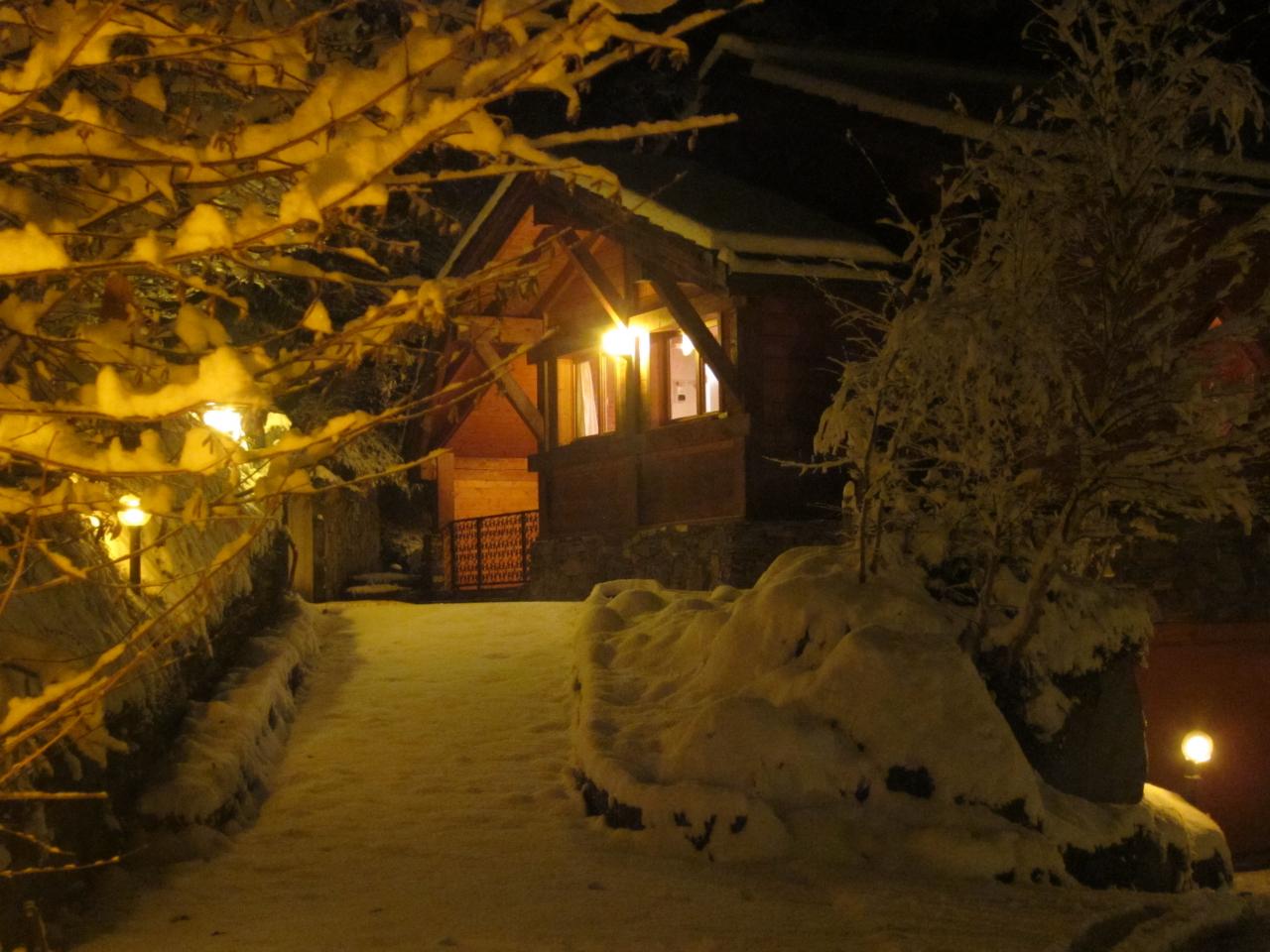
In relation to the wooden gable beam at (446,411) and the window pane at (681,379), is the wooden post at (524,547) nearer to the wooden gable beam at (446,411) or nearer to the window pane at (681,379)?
the wooden gable beam at (446,411)

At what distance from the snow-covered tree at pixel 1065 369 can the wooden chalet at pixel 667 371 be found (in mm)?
3777

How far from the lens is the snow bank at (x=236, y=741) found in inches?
290

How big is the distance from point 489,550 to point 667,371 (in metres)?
5.69

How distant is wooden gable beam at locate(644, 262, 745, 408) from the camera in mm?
14594

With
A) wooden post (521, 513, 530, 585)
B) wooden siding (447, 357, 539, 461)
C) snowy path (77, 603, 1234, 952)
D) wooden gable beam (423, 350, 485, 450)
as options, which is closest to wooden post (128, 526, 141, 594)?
snowy path (77, 603, 1234, 952)

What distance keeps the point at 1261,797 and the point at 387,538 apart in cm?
1538

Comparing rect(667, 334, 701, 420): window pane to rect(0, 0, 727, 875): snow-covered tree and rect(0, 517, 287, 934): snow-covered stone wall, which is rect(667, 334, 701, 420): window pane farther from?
rect(0, 0, 727, 875): snow-covered tree

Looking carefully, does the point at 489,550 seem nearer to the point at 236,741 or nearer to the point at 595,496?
the point at 595,496

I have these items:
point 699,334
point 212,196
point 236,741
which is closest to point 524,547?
point 699,334

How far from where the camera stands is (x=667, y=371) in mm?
16859

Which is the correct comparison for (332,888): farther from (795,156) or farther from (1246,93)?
(795,156)

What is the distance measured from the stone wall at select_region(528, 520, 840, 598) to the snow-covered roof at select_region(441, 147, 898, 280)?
115 inches

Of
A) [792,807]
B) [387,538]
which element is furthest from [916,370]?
[387,538]

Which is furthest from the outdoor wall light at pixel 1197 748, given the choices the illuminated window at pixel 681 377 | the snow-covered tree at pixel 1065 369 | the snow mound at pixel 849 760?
the illuminated window at pixel 681 377
